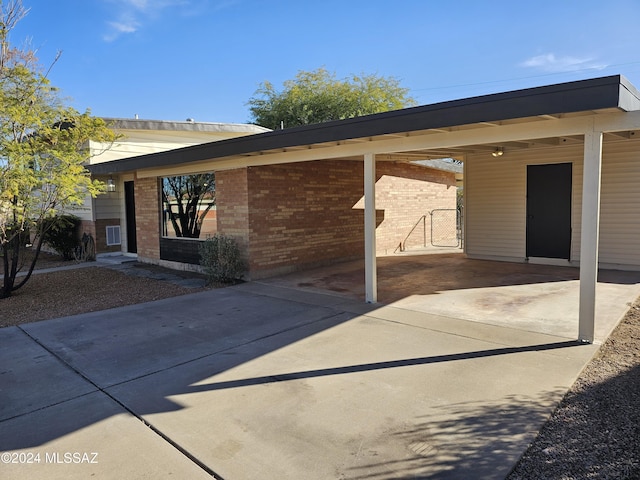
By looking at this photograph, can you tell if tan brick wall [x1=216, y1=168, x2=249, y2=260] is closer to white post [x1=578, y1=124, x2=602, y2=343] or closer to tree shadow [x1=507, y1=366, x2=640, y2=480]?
white post [x1=578, y1=124, x2=602, y2=343]

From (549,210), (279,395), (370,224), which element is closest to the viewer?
(279,395)

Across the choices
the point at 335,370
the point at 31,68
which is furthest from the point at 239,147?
the point at 335,370

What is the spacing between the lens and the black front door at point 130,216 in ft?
45.7

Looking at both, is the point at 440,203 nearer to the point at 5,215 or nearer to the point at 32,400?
the point at 5,215

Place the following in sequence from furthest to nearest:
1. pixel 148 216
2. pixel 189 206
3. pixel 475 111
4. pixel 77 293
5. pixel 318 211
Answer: pixel 148 216 → pixel 189 206 → pixel 318 211 → pixel 77 293 → pixel 475 111

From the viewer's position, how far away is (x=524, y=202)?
1055 centimetres

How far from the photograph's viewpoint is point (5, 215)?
7.91m

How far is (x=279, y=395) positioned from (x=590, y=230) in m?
3.75

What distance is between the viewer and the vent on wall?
13930 mm

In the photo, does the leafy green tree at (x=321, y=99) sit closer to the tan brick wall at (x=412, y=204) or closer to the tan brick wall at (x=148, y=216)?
the tan brick wall at (x=412, y=204)

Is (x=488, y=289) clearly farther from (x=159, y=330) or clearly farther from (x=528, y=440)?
(x=159, y=330)

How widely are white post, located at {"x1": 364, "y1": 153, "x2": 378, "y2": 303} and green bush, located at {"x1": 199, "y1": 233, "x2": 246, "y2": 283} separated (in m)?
3.26

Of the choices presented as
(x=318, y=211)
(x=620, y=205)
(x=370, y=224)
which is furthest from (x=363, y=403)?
(x=620, y=205)

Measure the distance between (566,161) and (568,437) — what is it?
27.0 ft
